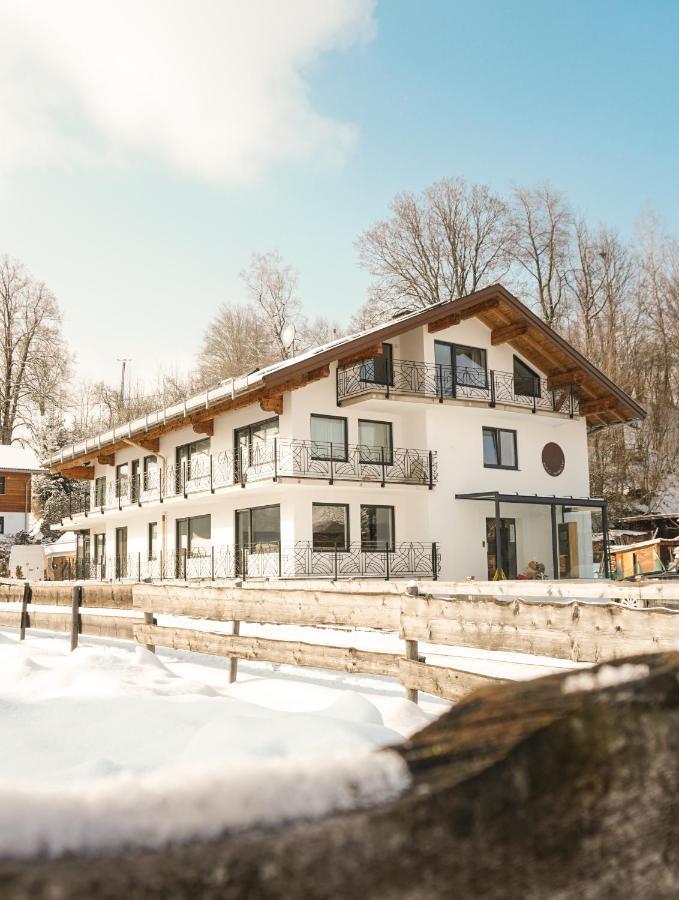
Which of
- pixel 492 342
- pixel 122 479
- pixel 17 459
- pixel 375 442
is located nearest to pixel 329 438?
pixel 375 442

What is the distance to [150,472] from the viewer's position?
29.9 meters

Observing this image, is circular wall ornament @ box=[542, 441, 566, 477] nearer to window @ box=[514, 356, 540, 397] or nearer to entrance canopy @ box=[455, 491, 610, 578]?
entrance canopy @ box=[455, 491, 610, 578]

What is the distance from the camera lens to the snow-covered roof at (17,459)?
155 feet

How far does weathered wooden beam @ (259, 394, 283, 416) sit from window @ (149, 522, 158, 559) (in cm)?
906

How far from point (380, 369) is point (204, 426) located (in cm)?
611

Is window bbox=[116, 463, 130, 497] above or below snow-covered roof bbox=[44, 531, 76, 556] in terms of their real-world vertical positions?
above

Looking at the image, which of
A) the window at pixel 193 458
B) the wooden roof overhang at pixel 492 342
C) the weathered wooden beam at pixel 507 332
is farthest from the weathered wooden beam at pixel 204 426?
the weathered wooden beam at pixel 507 332

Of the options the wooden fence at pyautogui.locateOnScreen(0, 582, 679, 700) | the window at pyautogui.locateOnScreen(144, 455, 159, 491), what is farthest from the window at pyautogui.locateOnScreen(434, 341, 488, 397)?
the wooden fence at pyautogui.locateOnScreen(0, 582, 679, 700)

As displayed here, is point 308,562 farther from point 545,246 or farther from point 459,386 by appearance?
point 545,246

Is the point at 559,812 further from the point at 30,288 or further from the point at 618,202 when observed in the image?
the point at 30,288

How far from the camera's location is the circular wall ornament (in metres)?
28.0

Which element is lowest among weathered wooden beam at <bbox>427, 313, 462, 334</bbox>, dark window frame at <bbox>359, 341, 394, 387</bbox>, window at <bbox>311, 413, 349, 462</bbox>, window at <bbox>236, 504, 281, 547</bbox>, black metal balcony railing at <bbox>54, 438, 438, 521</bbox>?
window at <bbox>236, 504, 281, 547</bbox>

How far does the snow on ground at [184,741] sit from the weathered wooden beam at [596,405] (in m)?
17.3

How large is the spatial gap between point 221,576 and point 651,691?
2474 centimetres
